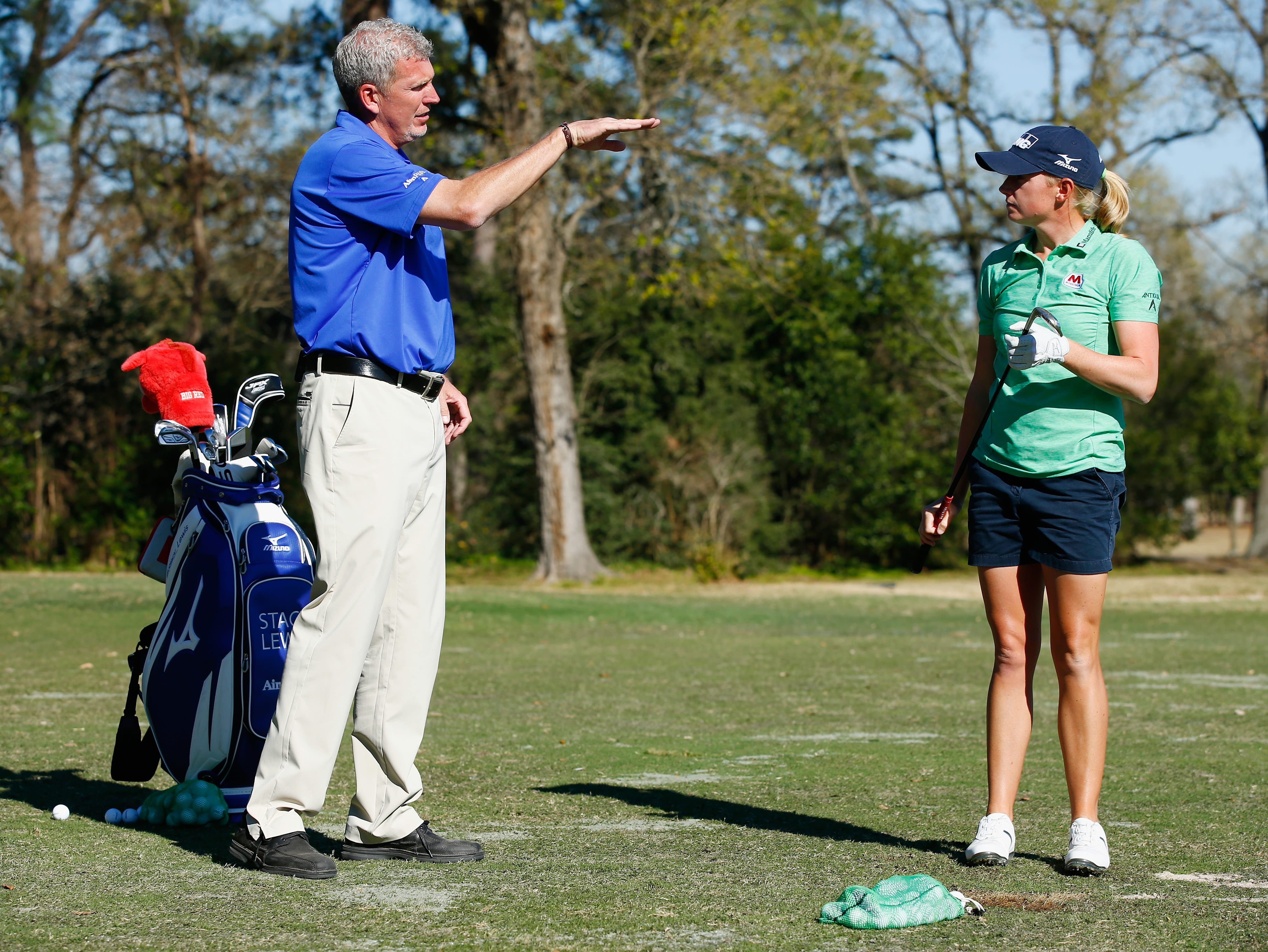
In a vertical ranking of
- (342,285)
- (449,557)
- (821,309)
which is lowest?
(449,557)

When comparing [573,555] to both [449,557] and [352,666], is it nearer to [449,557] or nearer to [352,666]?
[449,557]

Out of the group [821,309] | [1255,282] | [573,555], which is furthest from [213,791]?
[1255,282]

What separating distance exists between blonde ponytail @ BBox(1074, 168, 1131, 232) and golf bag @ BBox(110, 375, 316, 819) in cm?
280

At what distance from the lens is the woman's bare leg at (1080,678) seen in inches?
158

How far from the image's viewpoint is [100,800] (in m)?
4.82

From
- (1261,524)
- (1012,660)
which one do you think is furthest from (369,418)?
(1261,524)

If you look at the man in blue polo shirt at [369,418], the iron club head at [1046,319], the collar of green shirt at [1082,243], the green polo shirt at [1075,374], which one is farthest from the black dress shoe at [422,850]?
the collar of green shirt at [1082,243]

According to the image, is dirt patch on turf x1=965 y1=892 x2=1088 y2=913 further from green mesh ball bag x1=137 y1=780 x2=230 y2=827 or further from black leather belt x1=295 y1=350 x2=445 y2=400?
green mesh ball bag x1=137 y1=780 x2=230 y2=827

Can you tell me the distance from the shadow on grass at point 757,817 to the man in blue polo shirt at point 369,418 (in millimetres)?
1040

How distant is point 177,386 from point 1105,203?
10.6 ft

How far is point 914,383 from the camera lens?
82.3 ft

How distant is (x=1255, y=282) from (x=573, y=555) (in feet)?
52.9

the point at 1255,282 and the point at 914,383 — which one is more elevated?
the point at 1255,282

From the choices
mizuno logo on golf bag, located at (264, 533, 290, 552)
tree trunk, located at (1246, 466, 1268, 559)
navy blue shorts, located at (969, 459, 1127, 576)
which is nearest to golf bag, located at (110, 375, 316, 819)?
mizuno logo on golf bag, located at (264, 533, 290, 552)
